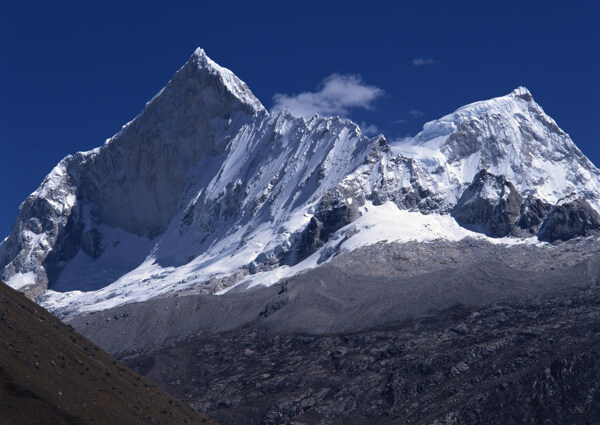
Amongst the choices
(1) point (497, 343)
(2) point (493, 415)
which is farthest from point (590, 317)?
(2) point (493, 415)

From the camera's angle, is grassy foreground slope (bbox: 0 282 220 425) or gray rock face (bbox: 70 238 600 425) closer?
grassy foreground slope (bbox: 0 282 220 425)

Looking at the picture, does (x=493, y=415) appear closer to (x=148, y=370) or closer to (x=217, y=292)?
(x=148, y=370)

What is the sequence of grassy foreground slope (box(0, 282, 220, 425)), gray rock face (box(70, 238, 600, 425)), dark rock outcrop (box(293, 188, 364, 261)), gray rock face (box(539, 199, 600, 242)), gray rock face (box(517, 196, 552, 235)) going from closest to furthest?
grassy foreground slope (box(0, 282, 220, 425))
gray rock face (box(70, 238, 600, 425))
gray rock face (box(539, 199, 600, 242))
gray rock face (box(517, 196, 552, 235))
dark rock outcrop (box(293, 188, 364, 261))

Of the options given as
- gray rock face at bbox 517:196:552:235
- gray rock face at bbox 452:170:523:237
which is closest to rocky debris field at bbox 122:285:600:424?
gray rock face at bbox 517:196:552:235

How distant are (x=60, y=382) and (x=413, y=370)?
71654 mm

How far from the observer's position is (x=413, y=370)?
12056cm

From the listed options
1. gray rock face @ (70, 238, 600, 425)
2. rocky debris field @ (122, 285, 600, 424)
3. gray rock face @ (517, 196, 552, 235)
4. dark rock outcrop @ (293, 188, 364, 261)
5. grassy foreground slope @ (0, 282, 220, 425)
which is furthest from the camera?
dark rock outcrop @ (293, 188, 364, 261)

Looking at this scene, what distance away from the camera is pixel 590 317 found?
403 ft

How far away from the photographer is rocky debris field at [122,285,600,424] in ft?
328

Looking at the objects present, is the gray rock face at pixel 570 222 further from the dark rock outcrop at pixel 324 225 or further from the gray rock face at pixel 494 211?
the dark rock outcrop at pixel 324 225

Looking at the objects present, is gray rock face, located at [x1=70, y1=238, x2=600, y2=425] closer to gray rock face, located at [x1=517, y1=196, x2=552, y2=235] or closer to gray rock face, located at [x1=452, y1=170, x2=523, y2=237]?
gray rock face, located at [x1=452, y1=170, x2=523, y2=237]

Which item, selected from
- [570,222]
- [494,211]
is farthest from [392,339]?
[494,211]

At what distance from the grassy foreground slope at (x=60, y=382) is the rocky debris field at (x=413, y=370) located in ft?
143

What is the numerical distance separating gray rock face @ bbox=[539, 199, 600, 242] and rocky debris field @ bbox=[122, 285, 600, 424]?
42.0 m
